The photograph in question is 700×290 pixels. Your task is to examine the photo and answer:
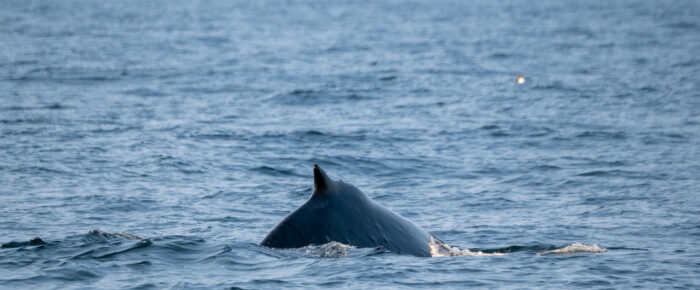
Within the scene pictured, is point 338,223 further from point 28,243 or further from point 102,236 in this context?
point 28,243

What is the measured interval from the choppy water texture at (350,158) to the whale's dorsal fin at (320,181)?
0.61 metres

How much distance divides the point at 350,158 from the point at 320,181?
9.25m

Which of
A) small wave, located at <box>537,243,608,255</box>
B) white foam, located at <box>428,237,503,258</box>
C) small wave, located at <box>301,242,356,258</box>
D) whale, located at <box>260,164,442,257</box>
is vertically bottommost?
small wave, located at <box>537,243,608,255</box>

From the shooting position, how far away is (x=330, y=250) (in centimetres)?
984

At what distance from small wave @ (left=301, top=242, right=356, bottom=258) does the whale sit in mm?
53

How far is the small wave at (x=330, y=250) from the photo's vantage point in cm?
973

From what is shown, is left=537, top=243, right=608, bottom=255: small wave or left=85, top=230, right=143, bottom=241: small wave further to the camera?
left=85, top=230, right=143, bottom=241: small wave

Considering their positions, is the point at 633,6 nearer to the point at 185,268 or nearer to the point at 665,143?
the point at 665,143

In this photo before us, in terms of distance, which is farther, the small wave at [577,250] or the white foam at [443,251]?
the small wave at [577,250]

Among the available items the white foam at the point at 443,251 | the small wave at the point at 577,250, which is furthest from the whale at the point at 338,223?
the small wave at the point at 577,250

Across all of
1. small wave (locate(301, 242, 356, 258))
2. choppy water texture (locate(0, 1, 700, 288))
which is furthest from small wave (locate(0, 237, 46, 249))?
small wave (locate(301, 242, 356, 258))

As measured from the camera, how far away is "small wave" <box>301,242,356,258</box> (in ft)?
31.9

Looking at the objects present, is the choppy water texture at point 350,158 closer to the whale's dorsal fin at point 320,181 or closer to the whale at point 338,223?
the whale at point 338,223

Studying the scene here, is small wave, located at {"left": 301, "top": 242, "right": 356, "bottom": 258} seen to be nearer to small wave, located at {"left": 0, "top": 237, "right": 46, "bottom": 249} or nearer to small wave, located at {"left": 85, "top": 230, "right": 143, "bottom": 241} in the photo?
small wave, located at {"left": 85, "top": 230, "right": 143, "bottom": 241}
